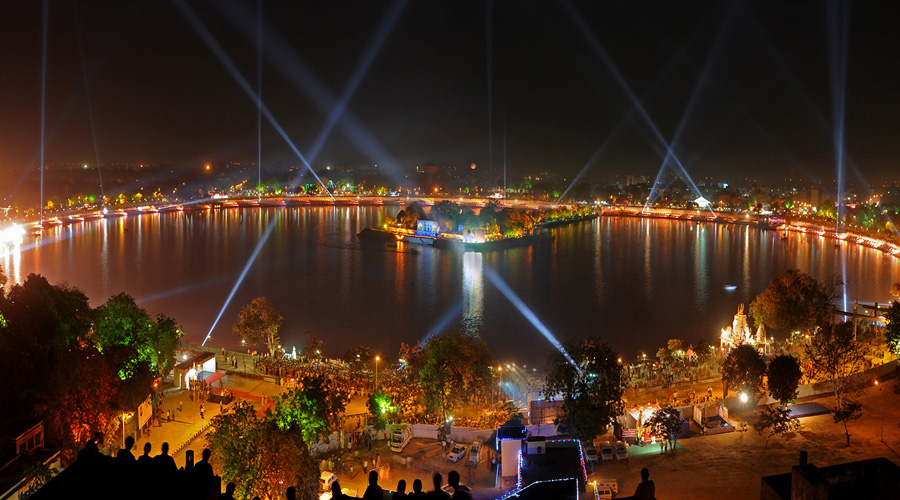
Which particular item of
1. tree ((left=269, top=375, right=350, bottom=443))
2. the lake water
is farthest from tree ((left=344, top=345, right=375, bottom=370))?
tree ((left=269, top=375, right=350, bottom=443))

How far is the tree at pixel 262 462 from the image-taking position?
422cm

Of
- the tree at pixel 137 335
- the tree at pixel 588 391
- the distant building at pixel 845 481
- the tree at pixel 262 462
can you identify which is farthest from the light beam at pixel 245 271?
the distant building at pixel 845 481

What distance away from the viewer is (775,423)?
17.5 feet

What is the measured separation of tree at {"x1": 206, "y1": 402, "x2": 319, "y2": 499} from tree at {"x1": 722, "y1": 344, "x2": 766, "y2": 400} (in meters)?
4.56

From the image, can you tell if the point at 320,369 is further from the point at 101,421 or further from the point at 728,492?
the point at 728,492

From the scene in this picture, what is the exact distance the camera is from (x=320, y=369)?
322 inches

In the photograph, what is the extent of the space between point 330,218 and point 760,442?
104 ft

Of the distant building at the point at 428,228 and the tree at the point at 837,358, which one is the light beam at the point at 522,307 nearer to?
the tree at the point at 837,358

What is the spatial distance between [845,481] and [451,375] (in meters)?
4.22

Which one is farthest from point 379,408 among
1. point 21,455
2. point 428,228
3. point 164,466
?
point 428,228

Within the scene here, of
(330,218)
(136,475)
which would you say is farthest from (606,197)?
(136,475)

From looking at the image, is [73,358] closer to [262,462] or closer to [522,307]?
[262,462]

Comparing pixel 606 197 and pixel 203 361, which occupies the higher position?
pixel 606 197

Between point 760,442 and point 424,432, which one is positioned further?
point 424,432
